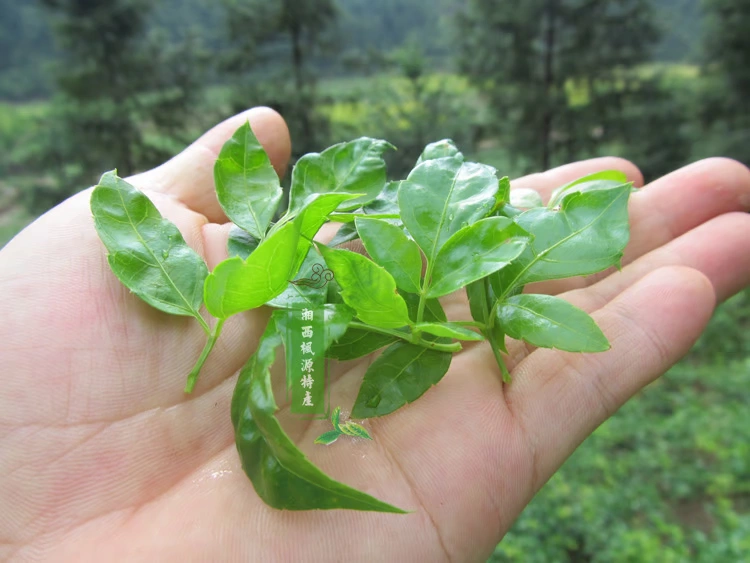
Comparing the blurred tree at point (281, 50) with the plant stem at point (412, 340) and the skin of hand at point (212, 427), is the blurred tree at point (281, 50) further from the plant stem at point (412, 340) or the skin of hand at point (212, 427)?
the plant stem at point (412, 340)

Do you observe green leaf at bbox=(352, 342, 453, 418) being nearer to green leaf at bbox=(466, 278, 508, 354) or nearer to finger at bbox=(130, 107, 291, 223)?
green leaf at bbox=(466, 278, 508, 354)

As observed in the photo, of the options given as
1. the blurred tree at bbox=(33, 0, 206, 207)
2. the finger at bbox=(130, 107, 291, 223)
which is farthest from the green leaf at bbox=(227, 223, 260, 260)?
the blurred tree at bbox=(33, 0, 206, 207)

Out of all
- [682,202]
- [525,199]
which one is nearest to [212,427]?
[525,199]

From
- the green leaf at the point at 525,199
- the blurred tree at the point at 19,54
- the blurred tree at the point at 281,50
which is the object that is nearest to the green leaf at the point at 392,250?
the green leaf at the point at 525,199

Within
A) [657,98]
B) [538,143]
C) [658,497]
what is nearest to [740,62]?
[657,98]

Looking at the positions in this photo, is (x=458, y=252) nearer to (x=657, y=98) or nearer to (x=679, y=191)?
(x=679, y=191)
